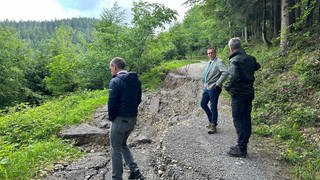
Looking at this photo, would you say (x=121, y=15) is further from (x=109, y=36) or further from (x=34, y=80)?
(x=34, y=80)

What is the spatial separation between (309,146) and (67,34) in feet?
133

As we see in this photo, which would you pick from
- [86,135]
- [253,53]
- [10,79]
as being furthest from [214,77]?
[10,79]

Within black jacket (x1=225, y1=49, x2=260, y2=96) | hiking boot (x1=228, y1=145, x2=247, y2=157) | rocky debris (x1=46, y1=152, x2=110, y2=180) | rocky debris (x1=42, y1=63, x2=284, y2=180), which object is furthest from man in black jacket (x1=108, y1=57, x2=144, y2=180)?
hiking boot (x1=228, y1=145, x2=247, y2=157)

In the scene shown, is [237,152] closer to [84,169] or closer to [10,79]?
[84,169]

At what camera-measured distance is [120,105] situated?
15.0 feet

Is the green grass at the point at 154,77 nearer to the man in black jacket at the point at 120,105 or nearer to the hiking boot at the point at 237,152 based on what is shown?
the hiking boot at the point at 237,152

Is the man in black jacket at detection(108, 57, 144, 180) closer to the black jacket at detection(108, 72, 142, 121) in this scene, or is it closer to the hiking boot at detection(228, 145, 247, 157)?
the black jacket at detection(108, 72, 142, 121)

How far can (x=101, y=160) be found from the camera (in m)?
6.32

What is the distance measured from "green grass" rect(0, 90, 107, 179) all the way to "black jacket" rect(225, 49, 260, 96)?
12.8 ft

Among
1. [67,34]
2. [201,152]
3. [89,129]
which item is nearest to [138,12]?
[89,129]

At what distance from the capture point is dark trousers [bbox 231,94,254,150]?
521 cm

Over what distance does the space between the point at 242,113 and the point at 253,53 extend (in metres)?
13.2

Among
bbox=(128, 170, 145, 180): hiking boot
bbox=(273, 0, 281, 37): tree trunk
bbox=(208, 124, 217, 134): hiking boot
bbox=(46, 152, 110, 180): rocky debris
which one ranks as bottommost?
bbox=(46, 152, 110, 180): rocky debris

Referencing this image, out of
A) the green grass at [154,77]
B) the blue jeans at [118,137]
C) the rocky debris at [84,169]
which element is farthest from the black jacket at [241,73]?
the green grass at [154,77]
